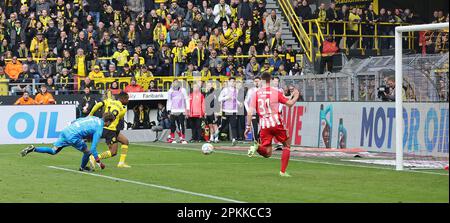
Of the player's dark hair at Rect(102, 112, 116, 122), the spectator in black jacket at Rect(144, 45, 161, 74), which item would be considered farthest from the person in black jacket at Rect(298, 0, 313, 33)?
the player's dark hair at Rect(102, 112, 116, 122)

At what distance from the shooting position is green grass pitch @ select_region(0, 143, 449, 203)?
637 inches

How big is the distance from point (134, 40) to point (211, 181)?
67.4ft

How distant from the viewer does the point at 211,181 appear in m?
19.2

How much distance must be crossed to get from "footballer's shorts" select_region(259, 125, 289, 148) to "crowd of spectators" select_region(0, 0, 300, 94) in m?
15.8

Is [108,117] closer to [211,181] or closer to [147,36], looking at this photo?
[211,181]

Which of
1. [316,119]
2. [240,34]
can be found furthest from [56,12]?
[316,119]

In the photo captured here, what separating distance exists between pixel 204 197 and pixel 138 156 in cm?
1089

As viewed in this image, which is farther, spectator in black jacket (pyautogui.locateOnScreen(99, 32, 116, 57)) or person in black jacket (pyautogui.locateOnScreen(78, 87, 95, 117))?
spectator in black jacket (pyautogui.locateOnScreen(99, 32, 116, 57))

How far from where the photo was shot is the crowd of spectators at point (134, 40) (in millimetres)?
36625

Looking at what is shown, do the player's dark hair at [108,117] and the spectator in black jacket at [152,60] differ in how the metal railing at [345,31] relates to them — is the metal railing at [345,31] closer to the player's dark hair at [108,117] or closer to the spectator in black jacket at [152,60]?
the spectator in black jacket at [152,60]

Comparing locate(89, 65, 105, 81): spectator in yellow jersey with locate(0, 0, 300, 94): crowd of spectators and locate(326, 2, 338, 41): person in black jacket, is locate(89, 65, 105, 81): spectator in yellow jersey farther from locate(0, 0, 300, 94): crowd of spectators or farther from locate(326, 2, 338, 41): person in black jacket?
locate(326, 2, 338, 41): person in black jacket

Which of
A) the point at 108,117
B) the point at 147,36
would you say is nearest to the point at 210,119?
the point at 147,36

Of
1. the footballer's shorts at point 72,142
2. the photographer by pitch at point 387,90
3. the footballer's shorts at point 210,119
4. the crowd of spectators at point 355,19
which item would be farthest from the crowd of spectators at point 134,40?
the footballer's shorts at point 72,142

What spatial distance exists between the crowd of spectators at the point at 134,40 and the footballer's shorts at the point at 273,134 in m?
15.8
